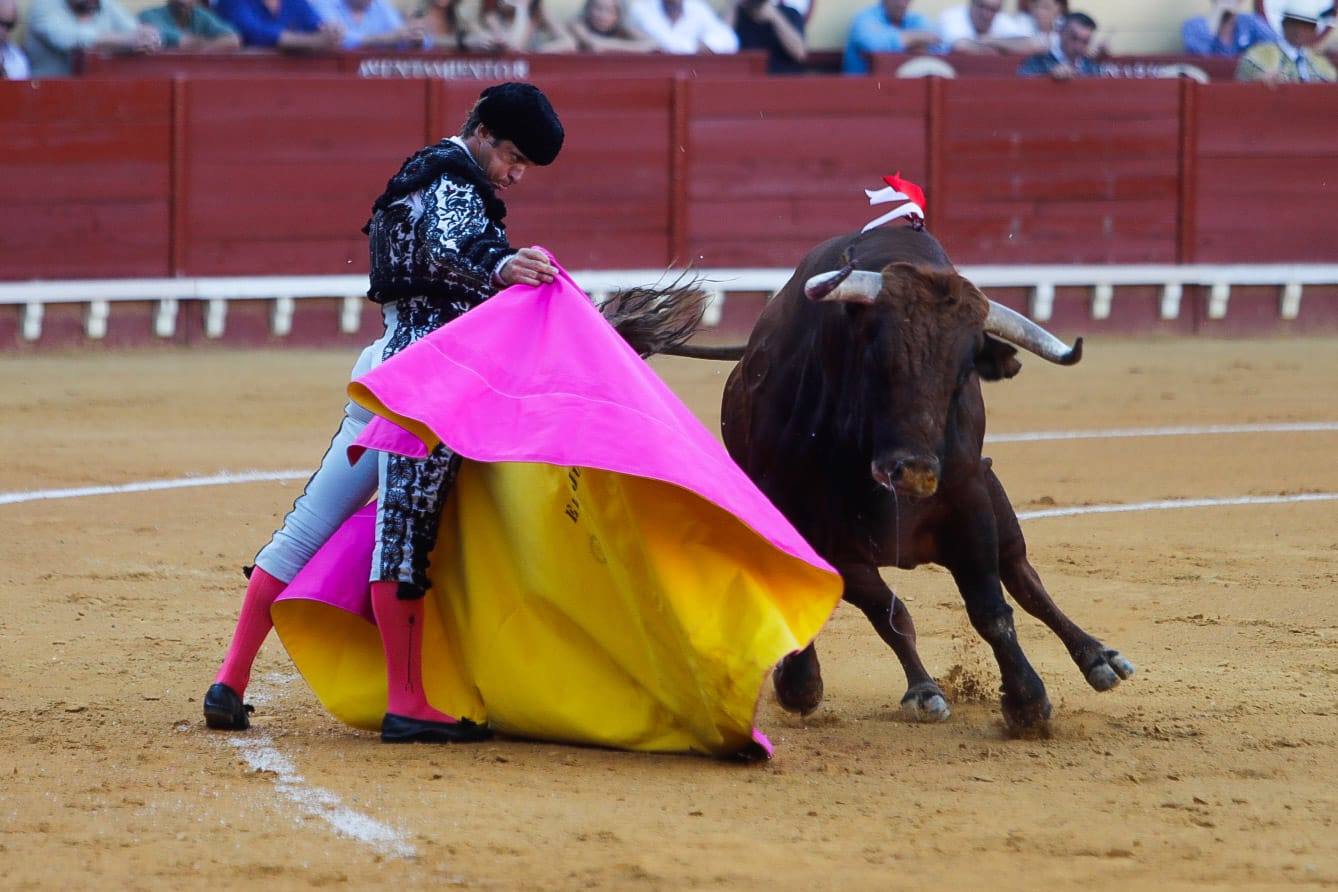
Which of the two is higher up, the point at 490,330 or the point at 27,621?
the point at 490,330

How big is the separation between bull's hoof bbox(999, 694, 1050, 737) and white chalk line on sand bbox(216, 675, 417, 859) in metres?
1.10

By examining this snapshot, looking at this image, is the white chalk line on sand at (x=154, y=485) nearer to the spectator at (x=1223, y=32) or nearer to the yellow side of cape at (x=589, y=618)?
the yellow side of cape at (x=589, y=618)

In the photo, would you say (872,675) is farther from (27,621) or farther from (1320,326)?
(1320,326)

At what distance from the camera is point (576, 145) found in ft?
31.3

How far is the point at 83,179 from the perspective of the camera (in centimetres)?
882

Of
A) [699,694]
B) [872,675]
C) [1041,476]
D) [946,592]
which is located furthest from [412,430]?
[1041,476]

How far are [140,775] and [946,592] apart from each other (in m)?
2.22

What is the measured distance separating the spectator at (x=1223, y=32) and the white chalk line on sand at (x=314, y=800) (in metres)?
9.13

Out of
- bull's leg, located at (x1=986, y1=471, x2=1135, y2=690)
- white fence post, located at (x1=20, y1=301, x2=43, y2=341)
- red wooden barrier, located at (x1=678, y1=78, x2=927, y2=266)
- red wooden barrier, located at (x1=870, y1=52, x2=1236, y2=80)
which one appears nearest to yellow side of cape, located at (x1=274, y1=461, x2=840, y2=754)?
bull's leg, located at (x1=986, y1=471, x2=1135, y2=690)

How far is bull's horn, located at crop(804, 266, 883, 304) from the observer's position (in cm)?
306

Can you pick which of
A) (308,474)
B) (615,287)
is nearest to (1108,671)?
(308,474)

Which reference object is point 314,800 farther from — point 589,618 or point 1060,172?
point 1060,172

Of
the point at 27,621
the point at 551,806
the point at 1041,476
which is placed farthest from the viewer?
the point at 1041,476

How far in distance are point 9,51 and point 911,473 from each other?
6691 mm
